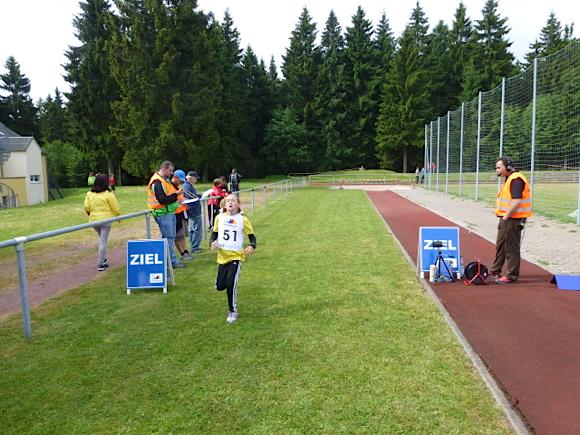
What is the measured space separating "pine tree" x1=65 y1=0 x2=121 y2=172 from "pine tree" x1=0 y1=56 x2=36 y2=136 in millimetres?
13396

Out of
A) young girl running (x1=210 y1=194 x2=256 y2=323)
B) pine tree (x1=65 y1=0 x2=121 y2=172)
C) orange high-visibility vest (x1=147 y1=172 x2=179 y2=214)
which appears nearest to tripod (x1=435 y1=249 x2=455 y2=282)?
young girl running (x1=210 y1=194 x2=256 y2=323)

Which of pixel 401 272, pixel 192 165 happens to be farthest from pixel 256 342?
pixel 192 165

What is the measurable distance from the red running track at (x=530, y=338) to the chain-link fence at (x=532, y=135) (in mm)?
8472

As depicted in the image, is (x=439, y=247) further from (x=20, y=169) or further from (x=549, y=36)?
(x=549, y=36)

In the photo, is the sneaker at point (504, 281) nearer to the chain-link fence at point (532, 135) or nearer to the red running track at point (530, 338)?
the red running track at point (530, 338)

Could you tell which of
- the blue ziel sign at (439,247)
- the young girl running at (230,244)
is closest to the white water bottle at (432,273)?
the blue ziel sign at (439,247)

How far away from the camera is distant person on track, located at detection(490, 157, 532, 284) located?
24.0 feet

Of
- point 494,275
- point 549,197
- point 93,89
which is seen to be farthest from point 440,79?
point 494,275

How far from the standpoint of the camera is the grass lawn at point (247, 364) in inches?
142

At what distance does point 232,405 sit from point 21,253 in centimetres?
301

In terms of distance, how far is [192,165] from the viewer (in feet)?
150

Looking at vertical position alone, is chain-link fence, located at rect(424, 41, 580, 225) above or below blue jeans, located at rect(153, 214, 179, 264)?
above

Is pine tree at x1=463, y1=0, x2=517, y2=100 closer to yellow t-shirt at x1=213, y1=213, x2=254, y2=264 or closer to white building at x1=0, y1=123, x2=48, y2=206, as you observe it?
white building at x1=0, y1=123, x2=48, y2=206

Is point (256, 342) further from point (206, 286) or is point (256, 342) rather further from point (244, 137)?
point (244, 137)
